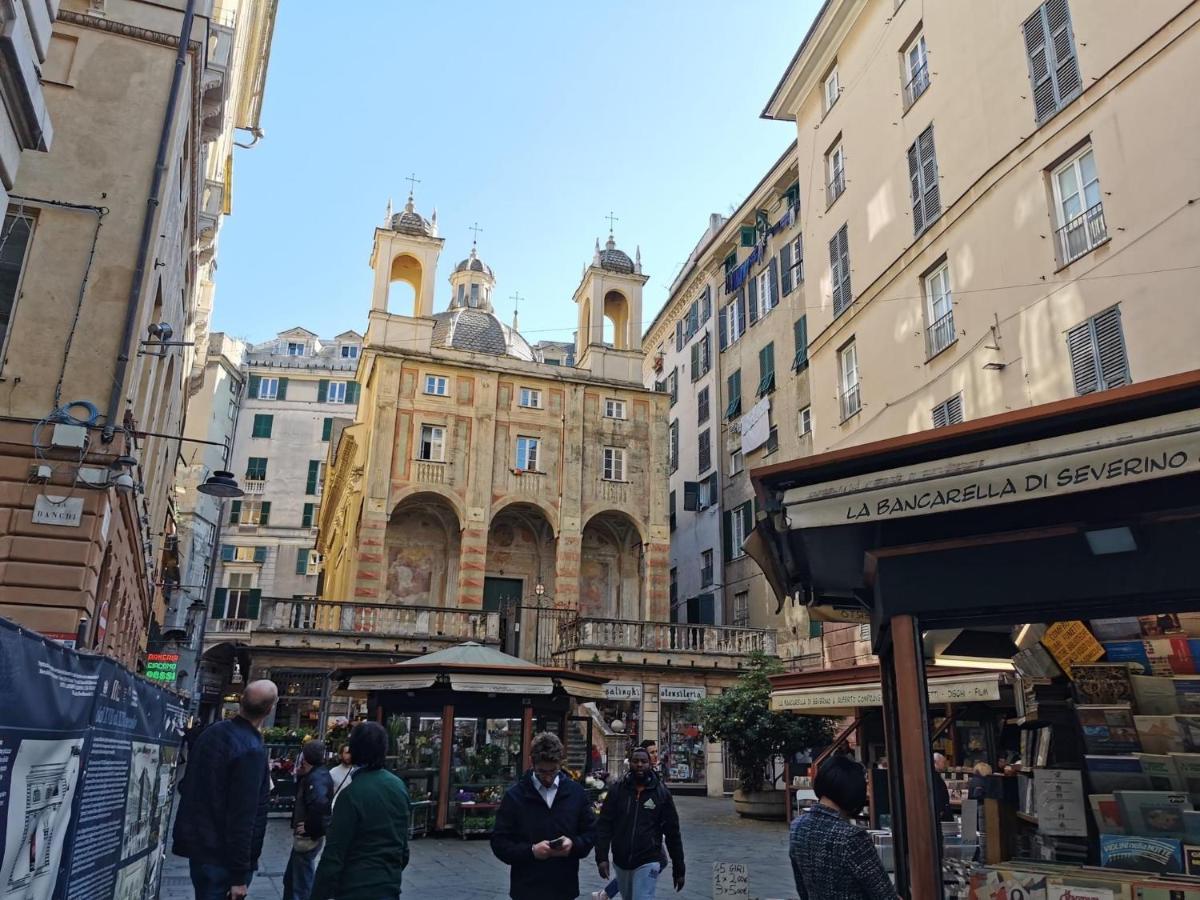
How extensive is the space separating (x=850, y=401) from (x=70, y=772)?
16633mm

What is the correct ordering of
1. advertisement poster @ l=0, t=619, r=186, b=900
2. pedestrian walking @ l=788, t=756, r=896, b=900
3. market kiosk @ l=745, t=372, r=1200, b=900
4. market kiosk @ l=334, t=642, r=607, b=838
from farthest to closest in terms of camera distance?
market kiosk @ l=334, t=642, r=607, b=838
market kiosk @ l=745, t=372, r=1200, b=900
pedestrian walking @ l=788, t=756, r=896, b=900
advertisement poster @ l=0, t=619, r=186, b=900

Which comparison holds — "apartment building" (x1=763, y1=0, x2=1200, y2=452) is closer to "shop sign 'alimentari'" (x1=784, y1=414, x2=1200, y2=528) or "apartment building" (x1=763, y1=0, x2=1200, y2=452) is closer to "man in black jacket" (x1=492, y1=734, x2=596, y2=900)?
"shop sign 'alimentari'" (x1=784, y1=414, x2=1200, y2=528)

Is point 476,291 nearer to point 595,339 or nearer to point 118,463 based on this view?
point 595,339

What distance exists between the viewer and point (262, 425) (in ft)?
181

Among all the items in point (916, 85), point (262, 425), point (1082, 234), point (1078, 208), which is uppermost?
point (262, 425)

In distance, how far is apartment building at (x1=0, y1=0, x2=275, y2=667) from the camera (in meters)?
11.5

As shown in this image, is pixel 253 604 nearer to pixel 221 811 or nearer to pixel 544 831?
pixel 221 811

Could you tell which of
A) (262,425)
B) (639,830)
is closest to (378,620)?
(639,830)

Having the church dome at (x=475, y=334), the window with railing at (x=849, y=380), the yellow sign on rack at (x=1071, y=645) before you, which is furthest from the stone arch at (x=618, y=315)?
the yellow sign on rack at (x=1071, y=645)

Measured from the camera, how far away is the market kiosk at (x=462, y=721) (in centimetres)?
1508

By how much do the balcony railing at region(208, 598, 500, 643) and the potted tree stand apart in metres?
10.2

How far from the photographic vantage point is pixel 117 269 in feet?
41.5

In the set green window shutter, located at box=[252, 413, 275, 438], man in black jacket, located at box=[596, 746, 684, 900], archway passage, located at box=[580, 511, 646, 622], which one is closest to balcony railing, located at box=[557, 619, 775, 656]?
archway passage, located at box=[580, 511, 646, 622]

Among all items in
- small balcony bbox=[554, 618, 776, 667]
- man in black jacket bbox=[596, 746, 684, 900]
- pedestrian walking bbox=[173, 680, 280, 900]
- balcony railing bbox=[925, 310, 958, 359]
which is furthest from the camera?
small balcony bbox=[554, 618, 776, 667]
